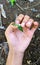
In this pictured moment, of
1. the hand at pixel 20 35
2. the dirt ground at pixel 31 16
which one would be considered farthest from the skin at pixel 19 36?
the dirt ground at pixel 31 16

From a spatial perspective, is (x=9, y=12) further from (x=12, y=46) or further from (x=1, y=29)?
(x=12, y=46)

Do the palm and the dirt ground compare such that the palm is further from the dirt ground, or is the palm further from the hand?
the dirt ground

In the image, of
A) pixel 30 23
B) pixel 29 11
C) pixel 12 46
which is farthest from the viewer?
pixel 29 11

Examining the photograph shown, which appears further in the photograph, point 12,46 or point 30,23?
point 12,46

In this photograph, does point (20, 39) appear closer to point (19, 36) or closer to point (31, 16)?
point (19, 36)

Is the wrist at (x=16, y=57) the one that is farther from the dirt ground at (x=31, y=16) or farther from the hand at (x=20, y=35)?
the dirt ground at (x=31, y=16)

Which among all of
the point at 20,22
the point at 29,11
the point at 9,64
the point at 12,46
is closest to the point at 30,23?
the point at 20,22
